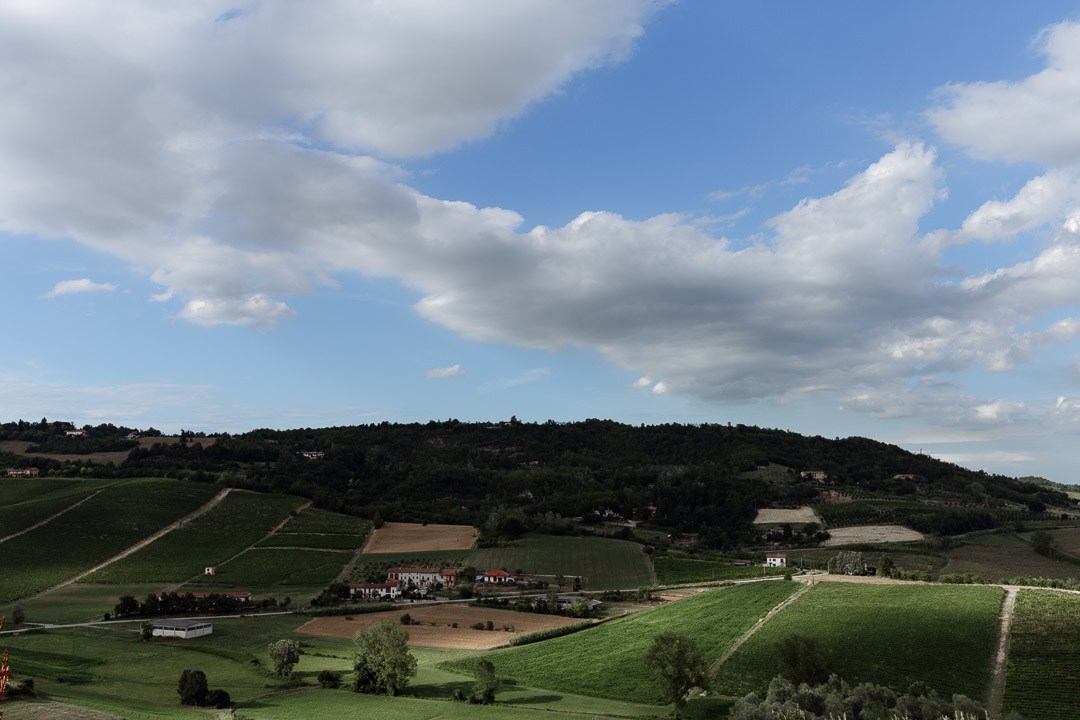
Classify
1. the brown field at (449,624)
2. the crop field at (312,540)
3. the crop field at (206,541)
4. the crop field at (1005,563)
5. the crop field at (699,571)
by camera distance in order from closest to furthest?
the brown field at (449,624) → the crop field at (699,571) → the crop field at (1005,563) → the crop field at (206,541) → the crop field at (312,540)

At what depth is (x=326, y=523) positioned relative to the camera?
485ft

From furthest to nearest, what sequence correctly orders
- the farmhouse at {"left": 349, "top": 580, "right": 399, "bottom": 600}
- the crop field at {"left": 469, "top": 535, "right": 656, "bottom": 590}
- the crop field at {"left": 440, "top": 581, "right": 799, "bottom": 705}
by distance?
the crop field at {"left": 469, "top": 535, "right": 656, "bottom": 590}, the farmhouse at {"left": 349, "top": 580, "right": 399, "bottom": 600}, the crop field at {"left": 440, "top": 581, "right": 799, "bottom": 705}

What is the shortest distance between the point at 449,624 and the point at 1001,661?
5774cm

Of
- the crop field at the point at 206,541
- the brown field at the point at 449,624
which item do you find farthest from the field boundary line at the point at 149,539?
the brown field at the point at 449,624

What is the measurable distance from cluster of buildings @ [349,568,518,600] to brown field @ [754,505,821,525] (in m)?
77.8

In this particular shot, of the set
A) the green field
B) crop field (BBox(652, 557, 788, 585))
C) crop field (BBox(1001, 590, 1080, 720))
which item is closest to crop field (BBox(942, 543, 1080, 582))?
crop field (BBox(652, 557, 788, 585))

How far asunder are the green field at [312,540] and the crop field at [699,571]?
5977cm

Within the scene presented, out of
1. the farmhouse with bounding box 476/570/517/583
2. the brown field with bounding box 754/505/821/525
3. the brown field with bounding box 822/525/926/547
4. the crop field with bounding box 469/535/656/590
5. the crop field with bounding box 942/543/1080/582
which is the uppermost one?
the brown field with bounding box 754/505/821/525

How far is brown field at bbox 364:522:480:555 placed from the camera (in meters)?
134

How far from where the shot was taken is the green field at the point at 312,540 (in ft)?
431

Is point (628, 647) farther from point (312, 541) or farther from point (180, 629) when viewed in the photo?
point (312, 541)

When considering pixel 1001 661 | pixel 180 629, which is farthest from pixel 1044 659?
pixel 180 629

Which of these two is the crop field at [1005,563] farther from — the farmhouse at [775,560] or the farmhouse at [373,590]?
the farmhouse at [373,590]

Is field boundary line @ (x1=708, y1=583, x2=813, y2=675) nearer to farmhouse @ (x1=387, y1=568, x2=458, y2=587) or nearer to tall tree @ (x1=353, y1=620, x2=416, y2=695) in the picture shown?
tall tree @ (x1=353, y1=620, x2=416, y2=695)
